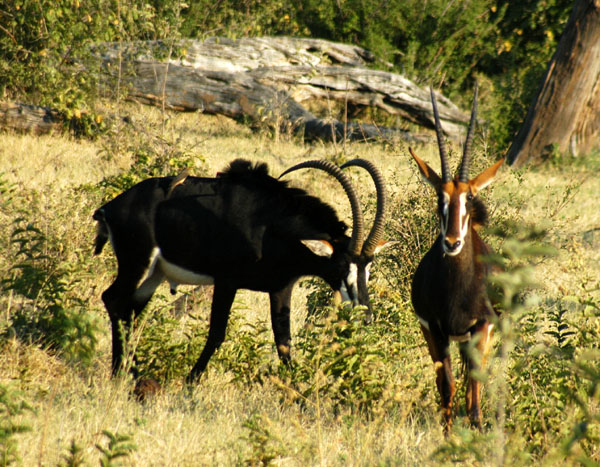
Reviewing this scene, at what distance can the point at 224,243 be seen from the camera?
5723 mm

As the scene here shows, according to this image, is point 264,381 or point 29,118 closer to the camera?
point 264,381

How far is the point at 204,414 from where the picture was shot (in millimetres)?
4980

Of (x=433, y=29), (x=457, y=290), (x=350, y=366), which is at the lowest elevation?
(x=350, y=366)

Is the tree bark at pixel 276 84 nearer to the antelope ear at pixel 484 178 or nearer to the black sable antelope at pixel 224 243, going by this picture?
the black sable antelope at pixel 224 243

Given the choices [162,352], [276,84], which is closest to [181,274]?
[162,352]

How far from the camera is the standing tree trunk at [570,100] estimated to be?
1505 centimetres

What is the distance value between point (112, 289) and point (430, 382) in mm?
2587

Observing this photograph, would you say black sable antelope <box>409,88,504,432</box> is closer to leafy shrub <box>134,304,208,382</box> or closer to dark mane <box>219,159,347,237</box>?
dark mane <box>219,159,347,237</box>

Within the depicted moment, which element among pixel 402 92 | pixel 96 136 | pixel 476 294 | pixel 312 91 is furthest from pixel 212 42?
pixel 476 294

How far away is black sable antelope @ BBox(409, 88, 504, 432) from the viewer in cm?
490

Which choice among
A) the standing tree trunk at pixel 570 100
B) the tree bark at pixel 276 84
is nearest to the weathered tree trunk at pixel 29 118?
the tree bark at pixel 276 84

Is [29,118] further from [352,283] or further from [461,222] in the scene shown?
[461,222]

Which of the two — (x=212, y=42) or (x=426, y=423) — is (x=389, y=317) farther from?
(x=212, y=42)

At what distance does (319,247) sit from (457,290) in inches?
47.9
